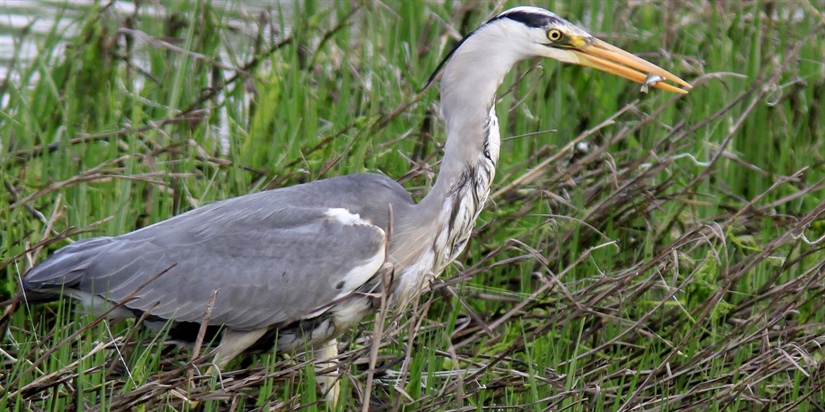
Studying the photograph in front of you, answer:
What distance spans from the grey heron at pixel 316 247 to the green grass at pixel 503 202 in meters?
0.13

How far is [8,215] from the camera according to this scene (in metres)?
3.57

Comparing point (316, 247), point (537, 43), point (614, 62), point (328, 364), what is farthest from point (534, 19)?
point (328, 364)

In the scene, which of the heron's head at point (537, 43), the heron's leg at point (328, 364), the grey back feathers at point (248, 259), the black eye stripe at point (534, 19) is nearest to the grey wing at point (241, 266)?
the grey back feathers at point (248, 259)

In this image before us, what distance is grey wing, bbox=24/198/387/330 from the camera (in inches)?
133

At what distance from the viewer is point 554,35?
348 centimetres

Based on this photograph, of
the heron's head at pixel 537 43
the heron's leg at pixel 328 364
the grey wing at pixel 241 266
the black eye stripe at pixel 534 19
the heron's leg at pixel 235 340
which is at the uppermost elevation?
the black eye stripe at pixel 534 19

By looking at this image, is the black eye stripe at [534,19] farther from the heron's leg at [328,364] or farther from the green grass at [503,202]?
the heron's leg at [328,364]

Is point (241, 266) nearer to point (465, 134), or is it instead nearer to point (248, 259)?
point (248, 259)

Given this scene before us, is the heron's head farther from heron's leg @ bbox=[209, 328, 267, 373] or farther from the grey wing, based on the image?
heron's leg @ bbox=[209, 328, 267, 373]

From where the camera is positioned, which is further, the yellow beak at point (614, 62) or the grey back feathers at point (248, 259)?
the yellow beak at point (614, 62)

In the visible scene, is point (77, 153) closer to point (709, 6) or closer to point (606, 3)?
point (606, 3)

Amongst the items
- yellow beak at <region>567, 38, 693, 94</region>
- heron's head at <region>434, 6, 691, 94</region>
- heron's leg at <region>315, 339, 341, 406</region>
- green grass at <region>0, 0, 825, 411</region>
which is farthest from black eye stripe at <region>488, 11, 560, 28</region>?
heron's leg at <region>315, 339, 341, 406</region>

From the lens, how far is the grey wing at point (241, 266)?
3367mm

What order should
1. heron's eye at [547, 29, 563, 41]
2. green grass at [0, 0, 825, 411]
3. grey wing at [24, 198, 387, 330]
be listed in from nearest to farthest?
1. green grass at [0, 0, 825, 411]
2. grey wing at [24, 198, 387, 330]
3. heron's eye at [547, 29, 563, 41]
